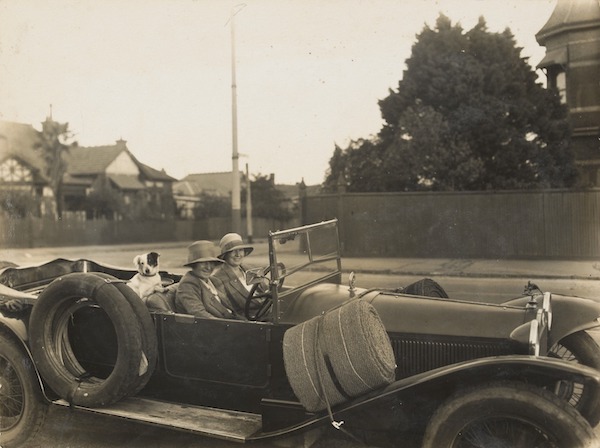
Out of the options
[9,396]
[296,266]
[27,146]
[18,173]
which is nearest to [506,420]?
[296,266]

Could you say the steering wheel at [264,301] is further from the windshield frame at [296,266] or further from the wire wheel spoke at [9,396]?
the wire wheel spoke at [9,396]

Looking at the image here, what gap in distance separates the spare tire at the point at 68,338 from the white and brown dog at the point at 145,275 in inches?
22.4

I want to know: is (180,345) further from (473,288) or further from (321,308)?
(473,288)

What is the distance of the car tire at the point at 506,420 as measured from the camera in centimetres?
260

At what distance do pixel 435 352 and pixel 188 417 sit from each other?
161 centimetres

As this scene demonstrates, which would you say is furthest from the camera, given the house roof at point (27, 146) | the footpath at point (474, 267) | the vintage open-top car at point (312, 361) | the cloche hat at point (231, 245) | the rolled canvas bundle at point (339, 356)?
the house roof at point (27, 146)

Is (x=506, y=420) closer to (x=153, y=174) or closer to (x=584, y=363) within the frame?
(x=584, y=363)

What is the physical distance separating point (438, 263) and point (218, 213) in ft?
60.7

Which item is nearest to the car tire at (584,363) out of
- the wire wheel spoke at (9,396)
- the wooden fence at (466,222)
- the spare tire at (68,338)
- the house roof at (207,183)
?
the spare tire at (68,338)

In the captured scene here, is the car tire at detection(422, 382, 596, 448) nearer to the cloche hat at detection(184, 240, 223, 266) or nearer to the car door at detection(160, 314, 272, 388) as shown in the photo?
the car door at detection(160, 314, 272, 388)

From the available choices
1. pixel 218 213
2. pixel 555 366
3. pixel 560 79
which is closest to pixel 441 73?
pixel 560 79

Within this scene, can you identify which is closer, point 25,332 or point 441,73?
point 25,332

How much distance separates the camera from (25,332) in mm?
4156

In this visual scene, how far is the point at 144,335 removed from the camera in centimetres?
370
